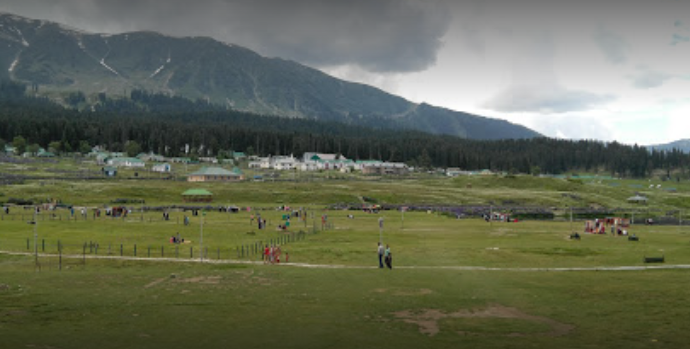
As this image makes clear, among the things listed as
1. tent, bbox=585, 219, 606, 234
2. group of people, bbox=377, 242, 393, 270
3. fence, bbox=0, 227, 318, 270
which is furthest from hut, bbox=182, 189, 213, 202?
group of people, bbox=377, 242, 393, 270

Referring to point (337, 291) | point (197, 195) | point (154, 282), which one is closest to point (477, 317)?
point (337, 291)

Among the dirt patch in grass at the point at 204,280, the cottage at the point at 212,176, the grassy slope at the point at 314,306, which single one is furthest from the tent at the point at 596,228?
the cottage at the point at 212,176

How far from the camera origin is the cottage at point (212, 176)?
167 meters

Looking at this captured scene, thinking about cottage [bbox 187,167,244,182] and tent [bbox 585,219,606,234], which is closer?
tent [bbox 585,219,606,234]

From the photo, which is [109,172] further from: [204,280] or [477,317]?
[477,317]

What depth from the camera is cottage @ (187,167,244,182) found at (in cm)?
16700

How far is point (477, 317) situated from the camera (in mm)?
29750

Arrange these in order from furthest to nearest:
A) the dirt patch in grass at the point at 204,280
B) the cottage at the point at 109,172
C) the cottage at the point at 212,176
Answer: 1. the cottage at the point at 212,176
2. the cottage at the point at 109,172
3. the dirt patch in grass at the point at 204,280

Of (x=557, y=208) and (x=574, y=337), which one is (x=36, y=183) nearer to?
(x=557, y=208)

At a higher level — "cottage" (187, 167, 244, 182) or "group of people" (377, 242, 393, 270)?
"cottage" (187, 167, 244, 182)

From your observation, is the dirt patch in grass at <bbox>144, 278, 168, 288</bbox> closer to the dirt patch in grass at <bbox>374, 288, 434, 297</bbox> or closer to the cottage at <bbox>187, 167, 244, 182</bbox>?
the dirt patch in grass at <bbox>374, 288, 434, 297</bbox>

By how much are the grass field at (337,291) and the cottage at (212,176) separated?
9092cm

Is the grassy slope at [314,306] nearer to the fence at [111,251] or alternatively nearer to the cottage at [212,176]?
the fence at [111,251]

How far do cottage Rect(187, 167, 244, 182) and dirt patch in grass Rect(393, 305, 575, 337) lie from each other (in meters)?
140
